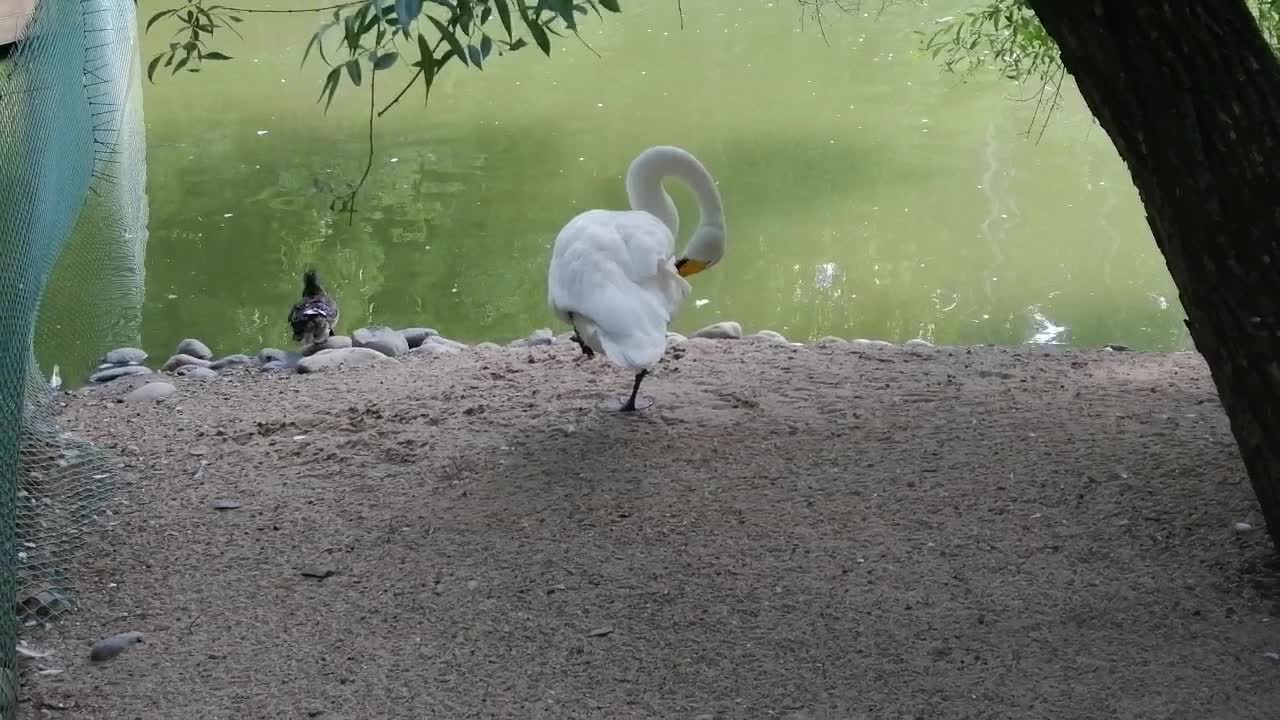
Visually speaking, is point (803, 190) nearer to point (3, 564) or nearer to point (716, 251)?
point (716, 251)

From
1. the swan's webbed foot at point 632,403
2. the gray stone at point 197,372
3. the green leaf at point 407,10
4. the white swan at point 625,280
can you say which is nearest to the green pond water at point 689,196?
the gray stone at point 197,372

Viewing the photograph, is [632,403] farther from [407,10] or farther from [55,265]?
[55,265]

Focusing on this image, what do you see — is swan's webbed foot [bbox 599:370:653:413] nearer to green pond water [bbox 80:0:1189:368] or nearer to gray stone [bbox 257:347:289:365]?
gray stone [bbox 257:347:289:365]

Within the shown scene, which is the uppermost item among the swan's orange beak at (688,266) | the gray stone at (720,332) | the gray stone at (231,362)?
the swan's orange beak at (688,266)

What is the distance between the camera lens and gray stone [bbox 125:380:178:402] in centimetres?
544

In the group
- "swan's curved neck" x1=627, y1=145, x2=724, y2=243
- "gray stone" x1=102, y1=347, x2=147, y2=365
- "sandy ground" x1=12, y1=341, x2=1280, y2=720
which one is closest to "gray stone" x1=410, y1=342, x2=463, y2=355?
"sandy ground" x1=12, y1=341, x2=1280, y2=720

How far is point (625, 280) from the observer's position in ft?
14.9

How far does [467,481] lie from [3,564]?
1.41 m

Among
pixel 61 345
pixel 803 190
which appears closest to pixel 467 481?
pixel 61 345

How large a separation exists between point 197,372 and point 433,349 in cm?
112

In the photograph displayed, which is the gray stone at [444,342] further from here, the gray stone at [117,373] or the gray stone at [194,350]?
the gray stone at [117,373]

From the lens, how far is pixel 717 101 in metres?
12.1

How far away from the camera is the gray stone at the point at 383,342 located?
21.6ft

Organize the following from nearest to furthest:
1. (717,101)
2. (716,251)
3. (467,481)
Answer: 1. (467,481)
2. (716,251)
3. (717,101)
